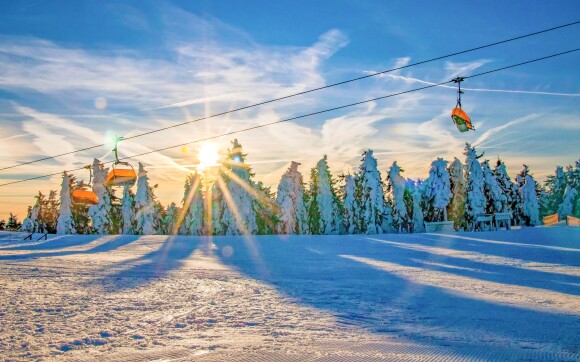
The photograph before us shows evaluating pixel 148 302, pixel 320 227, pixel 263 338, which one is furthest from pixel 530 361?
pixel 320 227

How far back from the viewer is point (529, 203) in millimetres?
63250

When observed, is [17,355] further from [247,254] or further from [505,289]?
[247,254]

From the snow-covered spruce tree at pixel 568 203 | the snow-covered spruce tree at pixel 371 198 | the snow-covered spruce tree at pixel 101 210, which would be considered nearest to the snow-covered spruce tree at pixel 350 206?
the snow-covered spruce tree at pixel 371 198

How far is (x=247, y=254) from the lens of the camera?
18469mm

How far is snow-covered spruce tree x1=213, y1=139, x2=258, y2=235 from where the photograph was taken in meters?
50.5

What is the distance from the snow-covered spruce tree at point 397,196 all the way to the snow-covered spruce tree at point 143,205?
99.4 feet

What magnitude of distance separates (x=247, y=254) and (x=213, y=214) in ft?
126

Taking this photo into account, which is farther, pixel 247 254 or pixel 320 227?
pixel 320 227

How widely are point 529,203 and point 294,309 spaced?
64017 mm

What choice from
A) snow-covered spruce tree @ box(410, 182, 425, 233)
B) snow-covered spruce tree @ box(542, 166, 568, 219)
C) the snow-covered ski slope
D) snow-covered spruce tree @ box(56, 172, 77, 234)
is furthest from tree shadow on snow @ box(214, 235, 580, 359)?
snow-covered spruce tree @ box(542, 166, 568, 219)

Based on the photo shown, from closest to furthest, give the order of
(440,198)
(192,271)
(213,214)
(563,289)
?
(563,289), (192,271), (440,198), (213,214)

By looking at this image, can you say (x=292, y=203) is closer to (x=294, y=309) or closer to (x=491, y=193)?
(x=491, y=193)

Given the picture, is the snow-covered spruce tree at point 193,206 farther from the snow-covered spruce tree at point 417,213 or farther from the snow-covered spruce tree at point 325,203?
the snow-covered spruce tree at point 417,213

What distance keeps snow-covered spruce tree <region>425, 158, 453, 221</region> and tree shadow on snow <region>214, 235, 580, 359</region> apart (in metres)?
39.5
